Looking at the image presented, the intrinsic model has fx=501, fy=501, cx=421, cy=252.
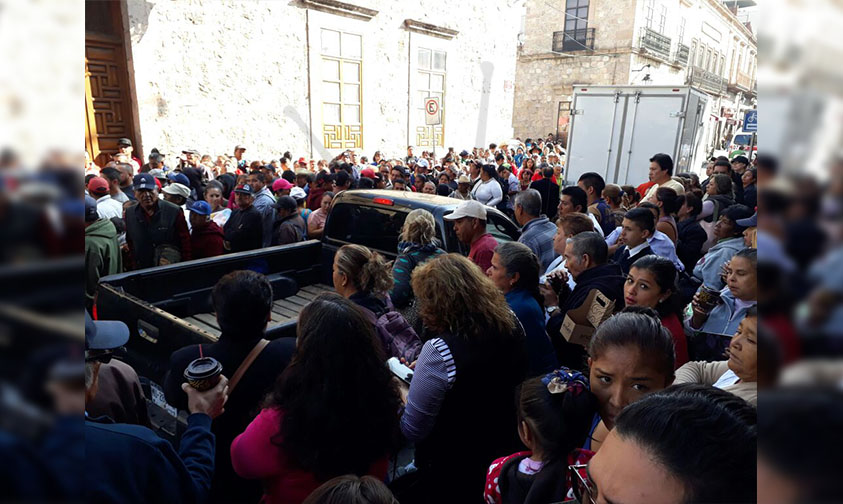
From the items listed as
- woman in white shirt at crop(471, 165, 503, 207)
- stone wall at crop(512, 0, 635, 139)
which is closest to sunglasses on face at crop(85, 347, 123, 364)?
woman in white shirt at crop(471, 165, 503, 207)

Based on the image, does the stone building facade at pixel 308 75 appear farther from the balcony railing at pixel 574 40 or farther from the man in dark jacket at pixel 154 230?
the balcony railing at pixel 574 40

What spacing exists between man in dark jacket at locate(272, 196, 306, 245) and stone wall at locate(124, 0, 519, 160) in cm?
665

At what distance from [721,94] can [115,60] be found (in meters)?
43.7

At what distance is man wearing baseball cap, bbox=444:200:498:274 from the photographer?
4141mm

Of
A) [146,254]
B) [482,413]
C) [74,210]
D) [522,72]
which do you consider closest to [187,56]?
[146,254]

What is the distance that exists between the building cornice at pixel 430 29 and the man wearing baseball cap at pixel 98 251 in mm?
13239

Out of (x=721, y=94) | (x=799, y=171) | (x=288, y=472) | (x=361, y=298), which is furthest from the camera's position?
(x=721, y=94)

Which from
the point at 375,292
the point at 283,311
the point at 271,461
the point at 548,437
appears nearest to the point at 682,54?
the point at 283,311

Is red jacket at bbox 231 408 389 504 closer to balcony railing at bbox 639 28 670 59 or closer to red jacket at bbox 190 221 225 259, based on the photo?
red jacket at bbox 190 221 225 259

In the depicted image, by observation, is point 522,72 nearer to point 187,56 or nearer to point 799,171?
point 187,56

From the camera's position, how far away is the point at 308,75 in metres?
13.4

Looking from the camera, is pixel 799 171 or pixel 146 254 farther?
pixel 146 254

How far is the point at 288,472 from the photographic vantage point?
6.37 ft

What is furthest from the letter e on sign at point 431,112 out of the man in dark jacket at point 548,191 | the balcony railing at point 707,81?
the balcony railing at point 707,81
